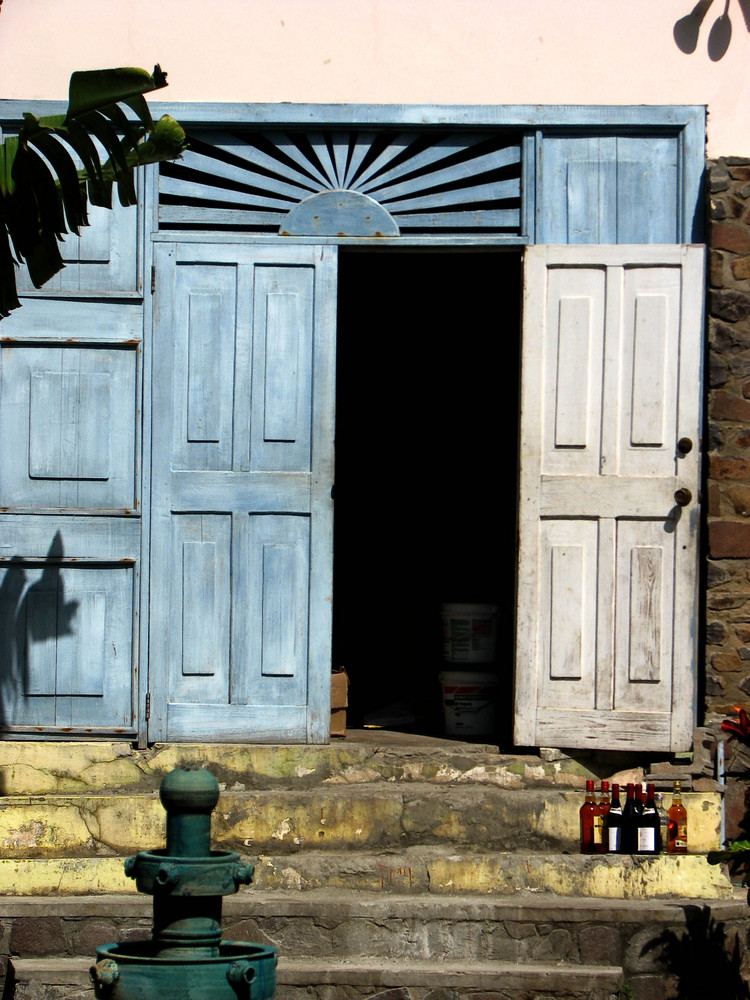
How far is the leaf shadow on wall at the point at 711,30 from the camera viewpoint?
679 centimetres

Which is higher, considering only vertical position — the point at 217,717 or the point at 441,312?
the point at 441,312

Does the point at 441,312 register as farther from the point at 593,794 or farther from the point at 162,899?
the point at 162,899

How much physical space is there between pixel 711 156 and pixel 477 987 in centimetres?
398

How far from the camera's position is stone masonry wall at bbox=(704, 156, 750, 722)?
6543 millimetres

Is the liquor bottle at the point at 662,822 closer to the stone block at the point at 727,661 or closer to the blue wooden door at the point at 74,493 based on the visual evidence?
the stone block at the point at 727,661

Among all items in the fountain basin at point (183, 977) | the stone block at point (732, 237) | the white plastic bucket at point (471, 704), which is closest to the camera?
the fountain basin at point (183, 977)

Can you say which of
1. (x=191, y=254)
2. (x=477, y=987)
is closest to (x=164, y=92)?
(x=191, y=254)

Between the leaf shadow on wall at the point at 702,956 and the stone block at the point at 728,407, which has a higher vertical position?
the stone block at the point at 728,407

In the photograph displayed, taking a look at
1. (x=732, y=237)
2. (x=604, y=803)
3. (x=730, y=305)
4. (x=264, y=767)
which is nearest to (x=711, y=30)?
(x=732, y=237)

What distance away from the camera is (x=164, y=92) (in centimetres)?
681

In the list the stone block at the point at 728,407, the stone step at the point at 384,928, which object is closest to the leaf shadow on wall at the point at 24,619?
the stone step at the point at 384,928

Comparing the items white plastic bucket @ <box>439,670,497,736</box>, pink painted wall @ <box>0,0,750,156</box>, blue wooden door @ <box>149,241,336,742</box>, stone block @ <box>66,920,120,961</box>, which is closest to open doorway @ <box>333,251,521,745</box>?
white plastic bucket @ <box>439,670,497,736</box>

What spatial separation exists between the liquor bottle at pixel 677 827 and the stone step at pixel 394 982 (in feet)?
2.73

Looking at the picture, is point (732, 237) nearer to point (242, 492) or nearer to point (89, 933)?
point (242, 492)
